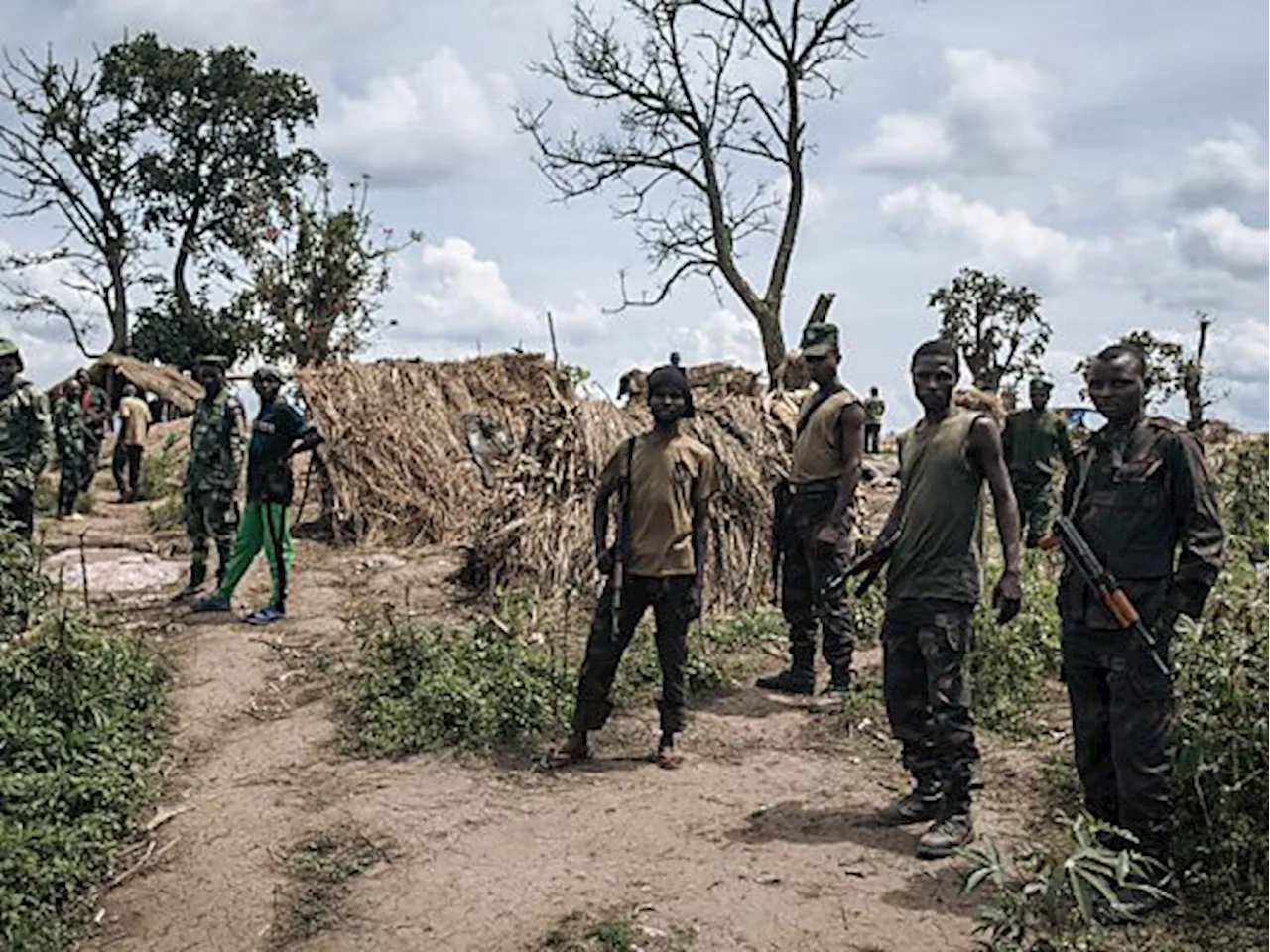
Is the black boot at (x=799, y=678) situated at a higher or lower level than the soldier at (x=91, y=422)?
lower

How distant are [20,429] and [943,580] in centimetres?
552

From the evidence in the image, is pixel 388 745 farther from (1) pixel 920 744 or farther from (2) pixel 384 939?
(1) pixel 920 744

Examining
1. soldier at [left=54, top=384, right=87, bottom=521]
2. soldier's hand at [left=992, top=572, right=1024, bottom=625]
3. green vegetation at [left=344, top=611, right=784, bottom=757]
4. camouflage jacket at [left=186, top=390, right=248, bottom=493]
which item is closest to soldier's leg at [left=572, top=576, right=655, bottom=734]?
green vegetation at [left=344, top=611, right=784, bottom=757]

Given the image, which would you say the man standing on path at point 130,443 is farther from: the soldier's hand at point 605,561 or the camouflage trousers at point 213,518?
the soldier's hand at point 605,561

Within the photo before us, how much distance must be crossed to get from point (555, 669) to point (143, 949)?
9.05 feet

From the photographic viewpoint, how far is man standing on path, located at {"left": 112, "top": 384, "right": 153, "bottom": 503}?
14812 millimetres

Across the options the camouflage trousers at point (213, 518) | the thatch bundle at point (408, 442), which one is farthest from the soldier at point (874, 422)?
the camouflage trousers at point (213, 518)

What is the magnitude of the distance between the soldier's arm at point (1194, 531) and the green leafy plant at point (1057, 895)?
2.47 ft

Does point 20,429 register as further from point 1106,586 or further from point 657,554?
point 1106,586

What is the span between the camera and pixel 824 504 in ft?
21.1

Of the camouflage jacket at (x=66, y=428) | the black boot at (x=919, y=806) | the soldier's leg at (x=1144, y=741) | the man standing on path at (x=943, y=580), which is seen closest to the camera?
the soldier's leg at (x=1144, y=741)

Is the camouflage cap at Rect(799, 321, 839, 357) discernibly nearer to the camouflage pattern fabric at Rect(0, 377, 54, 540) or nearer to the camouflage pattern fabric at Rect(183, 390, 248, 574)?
the camouflage pattern fabric at Rect(183, 390, 248, 574)

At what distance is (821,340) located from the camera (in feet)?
20.8

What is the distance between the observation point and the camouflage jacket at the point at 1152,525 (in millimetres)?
3973
